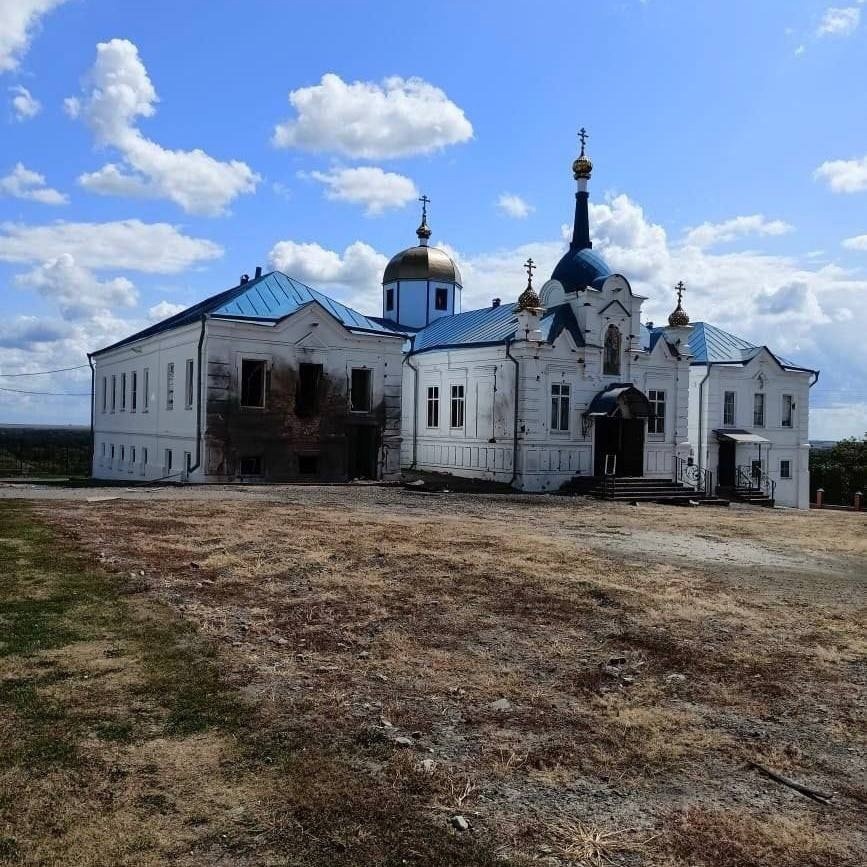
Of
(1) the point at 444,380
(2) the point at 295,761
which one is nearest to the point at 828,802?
(2) the point at 295,761

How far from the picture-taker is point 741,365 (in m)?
34.6

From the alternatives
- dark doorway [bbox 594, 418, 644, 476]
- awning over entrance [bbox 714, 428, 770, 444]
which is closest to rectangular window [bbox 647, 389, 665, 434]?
dark doorway [bbox 594, 418, 644, 476]

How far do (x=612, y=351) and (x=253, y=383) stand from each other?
1321cm

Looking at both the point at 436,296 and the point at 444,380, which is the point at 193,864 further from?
the point at 436,296

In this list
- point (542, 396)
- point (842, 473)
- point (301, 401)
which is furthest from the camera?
point (842, 473)

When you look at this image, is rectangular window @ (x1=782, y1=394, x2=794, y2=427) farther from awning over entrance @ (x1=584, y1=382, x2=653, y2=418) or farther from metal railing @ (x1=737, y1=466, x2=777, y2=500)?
awning over entrance @ (x1=584, y1=382, x2=653, y2=418)

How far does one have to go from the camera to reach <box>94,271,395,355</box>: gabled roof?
83.4 feet

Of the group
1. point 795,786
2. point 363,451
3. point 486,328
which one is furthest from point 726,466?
point 795,786

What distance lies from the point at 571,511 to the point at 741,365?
57.7 ft

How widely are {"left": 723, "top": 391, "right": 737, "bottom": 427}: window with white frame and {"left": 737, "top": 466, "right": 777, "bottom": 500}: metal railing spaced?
77.4 inches

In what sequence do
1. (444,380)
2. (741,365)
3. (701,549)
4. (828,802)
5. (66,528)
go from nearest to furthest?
(828,802), (66,528), (701,549), (444,380), (741,365)

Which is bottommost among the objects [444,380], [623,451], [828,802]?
[828,802]

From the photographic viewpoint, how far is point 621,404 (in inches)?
1135

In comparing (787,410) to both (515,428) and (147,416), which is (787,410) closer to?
(515,428)
